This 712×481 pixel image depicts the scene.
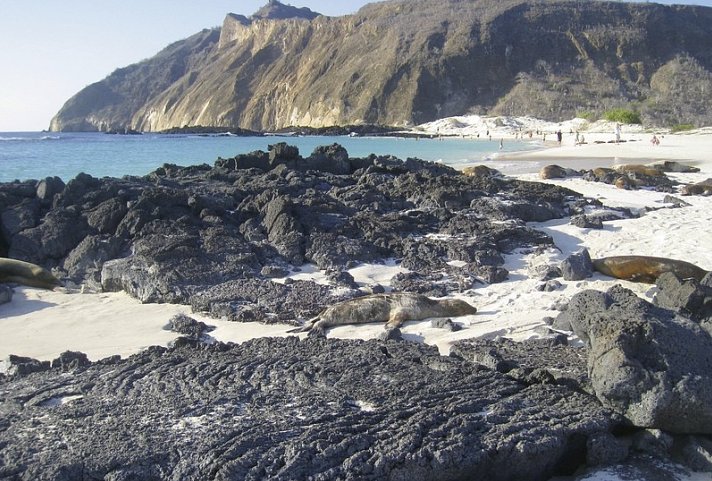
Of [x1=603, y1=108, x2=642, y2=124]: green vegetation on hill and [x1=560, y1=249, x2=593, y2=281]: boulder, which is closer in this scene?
[x1=560, y1=249, x2=593, y2=281]: boulder

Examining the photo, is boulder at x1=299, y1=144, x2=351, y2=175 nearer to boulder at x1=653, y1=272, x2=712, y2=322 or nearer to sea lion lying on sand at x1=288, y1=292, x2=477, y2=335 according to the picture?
sea lion lying on sand at x1=288, y1=292, x2=477, y2=335

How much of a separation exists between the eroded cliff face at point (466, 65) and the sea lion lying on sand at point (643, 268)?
207 feet

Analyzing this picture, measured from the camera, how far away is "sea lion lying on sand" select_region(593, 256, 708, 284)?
8.27 meters

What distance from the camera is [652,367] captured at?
4.43 meters

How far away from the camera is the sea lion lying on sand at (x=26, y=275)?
30.8 ft

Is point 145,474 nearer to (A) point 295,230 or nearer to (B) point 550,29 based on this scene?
(A) point 295,230

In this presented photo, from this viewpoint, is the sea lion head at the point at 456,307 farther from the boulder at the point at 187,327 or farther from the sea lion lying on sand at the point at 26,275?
the sea lion lying on sand at the point at 26,275

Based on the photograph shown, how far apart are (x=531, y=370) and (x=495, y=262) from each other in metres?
4.49

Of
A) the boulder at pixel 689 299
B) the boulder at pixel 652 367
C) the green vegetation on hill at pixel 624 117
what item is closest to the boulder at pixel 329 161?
the boulder at pixel 689 299

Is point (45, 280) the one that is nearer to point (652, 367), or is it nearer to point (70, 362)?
point (70, 362)

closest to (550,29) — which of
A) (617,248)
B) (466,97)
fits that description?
(466,97)

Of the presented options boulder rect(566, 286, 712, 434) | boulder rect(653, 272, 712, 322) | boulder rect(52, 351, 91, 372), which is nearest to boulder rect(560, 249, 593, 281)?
boulder rect(653, 272, 712, 322)

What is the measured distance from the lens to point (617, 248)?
10.4m

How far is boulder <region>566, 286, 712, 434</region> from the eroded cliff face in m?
67.2
